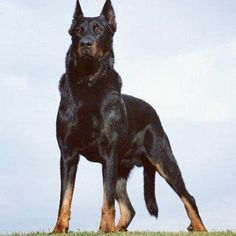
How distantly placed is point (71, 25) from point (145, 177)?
3.01 meters

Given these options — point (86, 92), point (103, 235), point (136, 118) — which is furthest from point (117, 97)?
point (103, 235)

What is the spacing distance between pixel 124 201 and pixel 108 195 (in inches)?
76.3

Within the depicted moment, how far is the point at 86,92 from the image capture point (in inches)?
357

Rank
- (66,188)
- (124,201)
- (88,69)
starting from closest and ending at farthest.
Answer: (66,188) → (88,69) → (124,201)

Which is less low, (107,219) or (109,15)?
(109,15)

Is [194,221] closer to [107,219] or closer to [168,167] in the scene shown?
[168,167]

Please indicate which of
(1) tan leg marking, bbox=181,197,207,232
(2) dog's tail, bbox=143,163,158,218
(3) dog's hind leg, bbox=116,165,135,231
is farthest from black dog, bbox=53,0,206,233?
(1) tan leg marking, bbox=181,197,207,232

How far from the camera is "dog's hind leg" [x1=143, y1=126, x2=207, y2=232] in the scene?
33.9ft

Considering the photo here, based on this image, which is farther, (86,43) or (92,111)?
(92,111)

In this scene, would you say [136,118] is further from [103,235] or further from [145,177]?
[103,235]

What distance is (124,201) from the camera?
10547 mm

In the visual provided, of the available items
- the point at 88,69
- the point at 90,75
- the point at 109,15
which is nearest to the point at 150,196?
the point at 90,75

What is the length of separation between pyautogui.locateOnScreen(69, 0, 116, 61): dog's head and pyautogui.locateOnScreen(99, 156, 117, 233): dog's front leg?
56.4 inches

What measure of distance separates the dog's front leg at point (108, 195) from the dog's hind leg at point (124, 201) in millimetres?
1622
